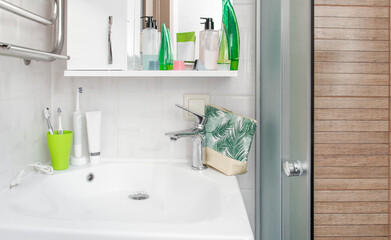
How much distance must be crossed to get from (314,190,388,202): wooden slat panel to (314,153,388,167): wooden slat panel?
4 centimetres

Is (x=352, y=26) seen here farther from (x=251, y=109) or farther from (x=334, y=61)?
(x=251, y=109)

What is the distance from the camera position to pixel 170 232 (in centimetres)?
70

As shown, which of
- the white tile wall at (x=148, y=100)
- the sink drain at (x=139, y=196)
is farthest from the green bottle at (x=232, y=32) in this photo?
the sink drain at (x=139, y=196)

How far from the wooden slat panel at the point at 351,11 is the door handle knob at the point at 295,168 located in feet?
0.96

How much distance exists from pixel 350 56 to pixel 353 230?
29 centimetres

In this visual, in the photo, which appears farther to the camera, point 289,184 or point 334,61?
point 289,184

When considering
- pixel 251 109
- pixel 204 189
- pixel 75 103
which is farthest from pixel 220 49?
pixel 75 103

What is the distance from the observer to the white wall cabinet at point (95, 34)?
1172 millimetres

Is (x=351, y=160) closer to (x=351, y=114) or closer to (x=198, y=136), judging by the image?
(x=351, y=114)

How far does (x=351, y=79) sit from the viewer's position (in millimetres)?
558

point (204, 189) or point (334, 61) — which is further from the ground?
point (334, 61)

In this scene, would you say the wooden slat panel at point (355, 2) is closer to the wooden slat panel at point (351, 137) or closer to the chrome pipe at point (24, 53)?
the wooden slat panel at point (351, 137)

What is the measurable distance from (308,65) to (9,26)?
83 cm

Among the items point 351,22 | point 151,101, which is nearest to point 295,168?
point 351,22
